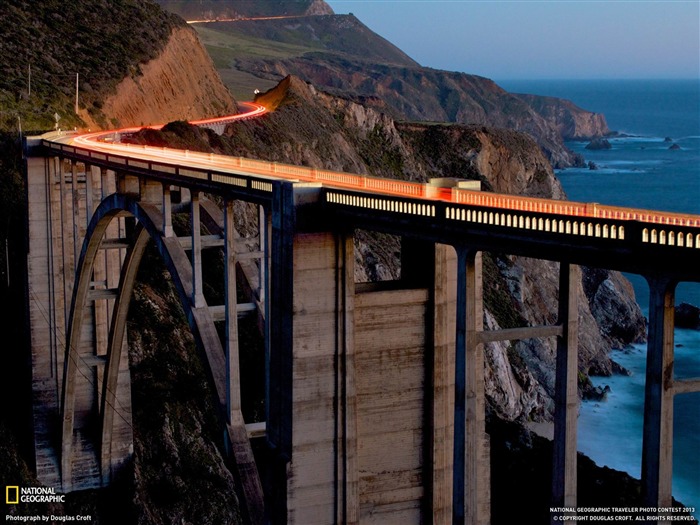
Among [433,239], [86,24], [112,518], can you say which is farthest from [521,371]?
[433,239]

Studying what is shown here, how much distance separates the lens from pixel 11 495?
46.8 meters

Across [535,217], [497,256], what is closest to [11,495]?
[535,217]

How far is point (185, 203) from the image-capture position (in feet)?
110

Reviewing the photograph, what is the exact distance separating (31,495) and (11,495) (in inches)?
43.5

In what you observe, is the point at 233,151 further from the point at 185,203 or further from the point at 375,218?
the point at 375,218

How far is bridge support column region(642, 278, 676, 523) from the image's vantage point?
50.2 ft

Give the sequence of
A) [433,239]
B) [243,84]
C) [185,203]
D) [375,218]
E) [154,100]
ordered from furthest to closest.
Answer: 1. [243,84]
2. [154,100]
3. [185,203]
4. [375,218]
5. [433,239]

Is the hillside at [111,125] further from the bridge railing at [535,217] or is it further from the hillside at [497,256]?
the bridge railing at [535,217]

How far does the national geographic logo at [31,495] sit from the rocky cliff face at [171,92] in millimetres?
35668

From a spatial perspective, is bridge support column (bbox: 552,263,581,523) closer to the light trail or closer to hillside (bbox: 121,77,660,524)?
the light trail

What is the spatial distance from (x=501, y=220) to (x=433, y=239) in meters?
2.10

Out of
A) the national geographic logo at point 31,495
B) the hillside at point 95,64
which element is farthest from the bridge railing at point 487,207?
the hillside at point 95,64

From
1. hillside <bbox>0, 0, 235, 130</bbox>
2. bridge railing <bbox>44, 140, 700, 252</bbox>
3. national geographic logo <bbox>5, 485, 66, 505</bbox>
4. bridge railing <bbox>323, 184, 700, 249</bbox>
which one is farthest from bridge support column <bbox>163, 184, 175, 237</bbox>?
hillside <bbox>0, 0, 235, 130</bbox>

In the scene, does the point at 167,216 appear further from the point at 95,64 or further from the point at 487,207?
the point at 95,64
